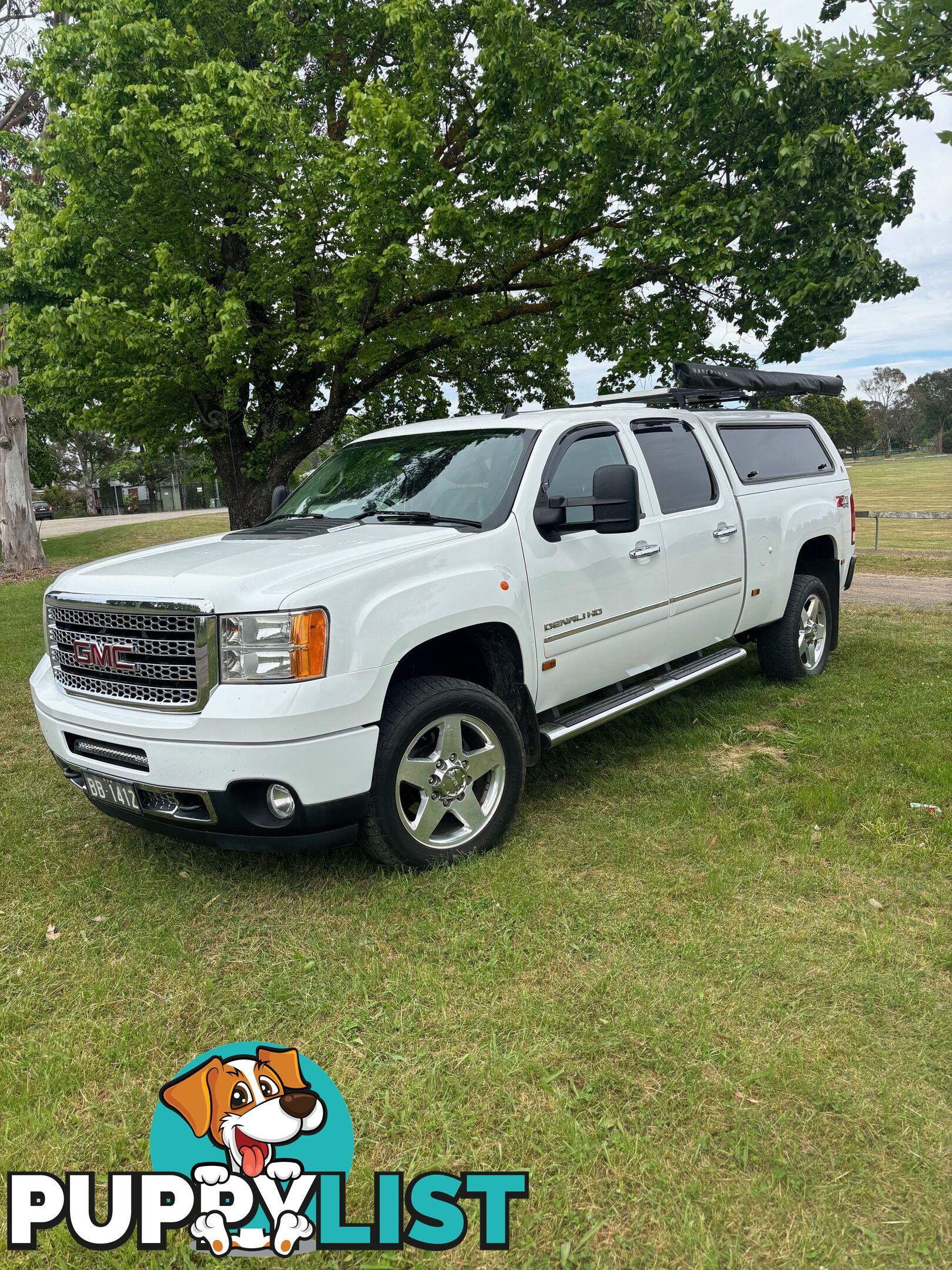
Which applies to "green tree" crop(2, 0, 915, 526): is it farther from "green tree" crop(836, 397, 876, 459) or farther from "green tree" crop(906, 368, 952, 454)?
"green tree" crop(906, 368, 952, 454)

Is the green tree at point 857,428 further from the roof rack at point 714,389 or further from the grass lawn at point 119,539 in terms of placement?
the roof rack at point 714,389

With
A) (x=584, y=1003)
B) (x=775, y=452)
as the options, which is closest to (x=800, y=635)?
(x=775, y=452)

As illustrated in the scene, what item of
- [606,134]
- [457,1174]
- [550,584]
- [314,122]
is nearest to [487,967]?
[457,1174]

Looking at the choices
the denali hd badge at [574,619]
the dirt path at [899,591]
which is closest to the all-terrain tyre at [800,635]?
the denali hd badge at [574,619]

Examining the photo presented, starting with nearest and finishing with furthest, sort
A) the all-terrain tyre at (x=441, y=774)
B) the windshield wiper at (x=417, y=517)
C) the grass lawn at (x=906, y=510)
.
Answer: the all-terrain tyre at (x=441, y=774) < the windshield wiper at (x=417, y=517) < the grass lawn at (x=906, y=510)

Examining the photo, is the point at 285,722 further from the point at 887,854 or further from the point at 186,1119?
the point at 887,854

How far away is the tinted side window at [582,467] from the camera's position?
4.66 meters

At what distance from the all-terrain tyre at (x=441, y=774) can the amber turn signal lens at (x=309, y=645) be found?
414 mm

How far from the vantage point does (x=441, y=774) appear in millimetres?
3930

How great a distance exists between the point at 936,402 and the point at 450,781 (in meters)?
116

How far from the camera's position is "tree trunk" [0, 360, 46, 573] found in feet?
63.1

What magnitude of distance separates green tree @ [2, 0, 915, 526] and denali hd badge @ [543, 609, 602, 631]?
6.02 metres

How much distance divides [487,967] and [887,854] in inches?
76.8

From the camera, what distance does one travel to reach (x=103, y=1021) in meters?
3.01
